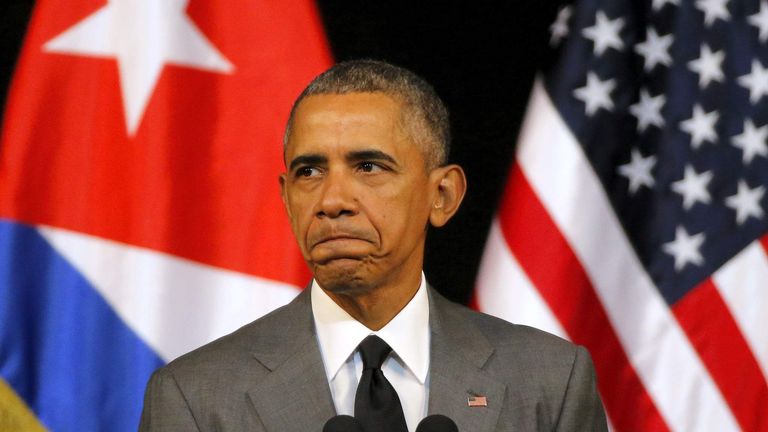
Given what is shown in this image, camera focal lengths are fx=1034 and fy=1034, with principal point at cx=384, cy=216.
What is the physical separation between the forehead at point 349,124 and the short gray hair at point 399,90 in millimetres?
18

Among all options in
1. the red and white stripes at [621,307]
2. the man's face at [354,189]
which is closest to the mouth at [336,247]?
the man's face at [354,189]

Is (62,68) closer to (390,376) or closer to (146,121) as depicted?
(146,121)

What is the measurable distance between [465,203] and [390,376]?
133 cm

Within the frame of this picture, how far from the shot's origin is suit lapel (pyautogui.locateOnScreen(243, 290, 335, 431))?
1.65 m

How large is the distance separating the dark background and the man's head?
117cm

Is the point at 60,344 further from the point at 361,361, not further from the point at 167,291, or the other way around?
the point at 361,361

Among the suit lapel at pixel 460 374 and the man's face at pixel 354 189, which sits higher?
the man's face at pixel 354 189

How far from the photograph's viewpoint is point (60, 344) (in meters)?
2.59

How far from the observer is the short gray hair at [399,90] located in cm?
174

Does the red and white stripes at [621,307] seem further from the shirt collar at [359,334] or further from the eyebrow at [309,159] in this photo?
the eyebrow at [309,159]

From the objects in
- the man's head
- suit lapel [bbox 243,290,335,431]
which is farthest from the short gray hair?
suit lapel [bbox 243,290,335,431]

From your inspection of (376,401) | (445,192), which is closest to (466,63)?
(445,192)

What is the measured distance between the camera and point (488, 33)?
2.99 m

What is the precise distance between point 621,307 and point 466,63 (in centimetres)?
82
